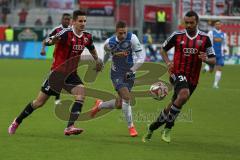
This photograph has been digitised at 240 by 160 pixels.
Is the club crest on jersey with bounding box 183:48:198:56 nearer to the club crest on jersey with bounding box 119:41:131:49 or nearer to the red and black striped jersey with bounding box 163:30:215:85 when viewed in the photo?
the red and black striped jersey with bounding box 163:30:215:85

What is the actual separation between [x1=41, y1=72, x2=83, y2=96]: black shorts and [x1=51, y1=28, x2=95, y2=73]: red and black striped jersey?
0.11 metres

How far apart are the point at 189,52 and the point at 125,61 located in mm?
1879

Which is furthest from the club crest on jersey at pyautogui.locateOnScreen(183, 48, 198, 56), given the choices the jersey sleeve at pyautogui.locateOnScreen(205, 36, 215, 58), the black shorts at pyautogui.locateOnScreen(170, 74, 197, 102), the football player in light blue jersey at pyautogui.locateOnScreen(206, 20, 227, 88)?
the football player in light blue jersey at pyautogui.locateOnScreen(206, 20, 227, 88)

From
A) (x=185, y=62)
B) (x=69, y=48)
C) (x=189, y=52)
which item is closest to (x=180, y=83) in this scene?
(x=185, y=62)

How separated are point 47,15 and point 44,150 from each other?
33.9m

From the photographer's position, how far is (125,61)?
13.0m

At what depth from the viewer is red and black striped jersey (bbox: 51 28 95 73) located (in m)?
12.0

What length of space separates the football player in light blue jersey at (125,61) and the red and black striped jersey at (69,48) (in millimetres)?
654

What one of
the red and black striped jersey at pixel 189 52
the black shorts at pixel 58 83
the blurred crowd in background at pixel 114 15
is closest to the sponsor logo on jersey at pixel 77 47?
the black shorts at pixel 58 83

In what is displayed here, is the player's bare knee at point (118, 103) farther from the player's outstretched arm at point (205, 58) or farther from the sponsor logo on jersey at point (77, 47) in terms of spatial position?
the player's outstretched arm at point (205, 58)

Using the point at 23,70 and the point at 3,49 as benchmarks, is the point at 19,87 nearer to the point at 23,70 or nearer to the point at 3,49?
the point at 23,70

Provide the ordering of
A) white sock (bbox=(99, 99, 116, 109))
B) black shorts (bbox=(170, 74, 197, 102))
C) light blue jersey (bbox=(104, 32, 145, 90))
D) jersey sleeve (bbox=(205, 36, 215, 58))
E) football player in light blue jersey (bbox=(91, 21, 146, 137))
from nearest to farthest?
black shorts (bbox=(170, 74, 197, 102))
jersey sleeve (bbox=(205, 36, 215, 58))
football player in light blue jersey (bbox=(91, 21, 146, 137))
light blue jersey (bbox=(104, 32, 145, 90))
white sock (bbox=(99, 99, 116, 109))

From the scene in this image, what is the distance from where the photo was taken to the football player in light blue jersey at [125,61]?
12.5 metres

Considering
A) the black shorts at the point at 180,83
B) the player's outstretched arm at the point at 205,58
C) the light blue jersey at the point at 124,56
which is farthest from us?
the light blue jersey at the point at 124,56
